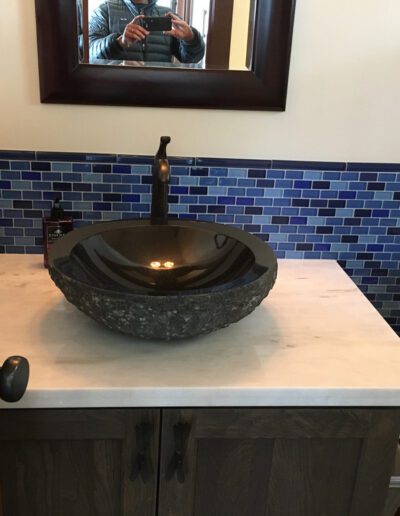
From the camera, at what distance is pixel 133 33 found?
1296 mm

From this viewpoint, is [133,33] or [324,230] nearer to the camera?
[133,33]

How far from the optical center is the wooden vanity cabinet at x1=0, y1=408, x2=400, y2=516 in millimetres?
949

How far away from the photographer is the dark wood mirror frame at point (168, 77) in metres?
1.28

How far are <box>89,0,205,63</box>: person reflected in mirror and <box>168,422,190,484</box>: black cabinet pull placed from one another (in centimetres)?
85

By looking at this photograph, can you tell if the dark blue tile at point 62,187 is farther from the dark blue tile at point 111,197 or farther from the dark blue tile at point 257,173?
the dark blue tile at point 257,173

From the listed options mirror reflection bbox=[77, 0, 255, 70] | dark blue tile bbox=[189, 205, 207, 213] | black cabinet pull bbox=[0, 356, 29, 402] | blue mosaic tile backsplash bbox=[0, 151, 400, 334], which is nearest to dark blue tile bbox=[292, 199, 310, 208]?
blue mosaic tile backsplash bbox=[0, 151, 400, 334]

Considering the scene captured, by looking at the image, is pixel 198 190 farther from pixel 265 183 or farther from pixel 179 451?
pixel 179 451

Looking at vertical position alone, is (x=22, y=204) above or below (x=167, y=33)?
below

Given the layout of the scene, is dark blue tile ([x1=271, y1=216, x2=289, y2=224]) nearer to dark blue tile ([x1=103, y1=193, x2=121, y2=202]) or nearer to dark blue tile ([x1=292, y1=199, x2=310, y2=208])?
dark blue tile ([x1=292, y1=199, x2=310, y2=208])

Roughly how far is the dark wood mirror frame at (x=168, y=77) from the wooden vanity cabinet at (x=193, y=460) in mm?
Answer: 752

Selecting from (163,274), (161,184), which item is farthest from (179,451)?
(161,184)

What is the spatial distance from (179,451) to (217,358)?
17cm

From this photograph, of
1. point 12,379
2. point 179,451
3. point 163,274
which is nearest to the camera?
point 12,379

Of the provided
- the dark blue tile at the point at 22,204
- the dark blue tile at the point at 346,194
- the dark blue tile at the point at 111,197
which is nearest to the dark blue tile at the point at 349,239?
the dark blue tile at the point at 346,194
